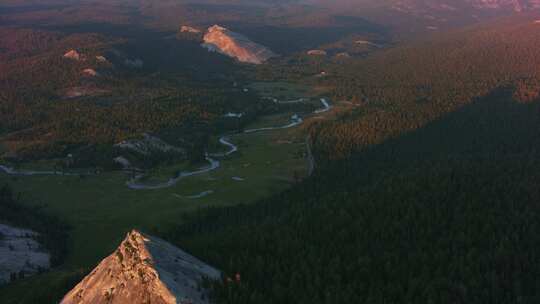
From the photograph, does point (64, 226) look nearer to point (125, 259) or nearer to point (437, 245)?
point (125, 259)

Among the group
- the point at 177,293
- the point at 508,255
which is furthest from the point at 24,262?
the point at 508,255

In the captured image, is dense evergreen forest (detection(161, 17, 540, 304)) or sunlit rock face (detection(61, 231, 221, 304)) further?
dense evergreen forest (detection(161, 17, 540, 304))

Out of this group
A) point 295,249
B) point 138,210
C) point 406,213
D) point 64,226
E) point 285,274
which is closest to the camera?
point 285,274

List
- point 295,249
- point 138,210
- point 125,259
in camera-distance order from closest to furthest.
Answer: point 125,259 < point 295,249 < point 138,210

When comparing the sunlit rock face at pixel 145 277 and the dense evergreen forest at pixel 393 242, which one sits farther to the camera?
the dense evergreen forest at pixel 393 242

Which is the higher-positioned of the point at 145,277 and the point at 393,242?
the point at 145,277

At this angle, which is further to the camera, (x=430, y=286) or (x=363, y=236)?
(x=363, y=236)

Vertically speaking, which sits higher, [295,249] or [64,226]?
[295,249]

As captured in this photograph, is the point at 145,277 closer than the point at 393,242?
Yes
